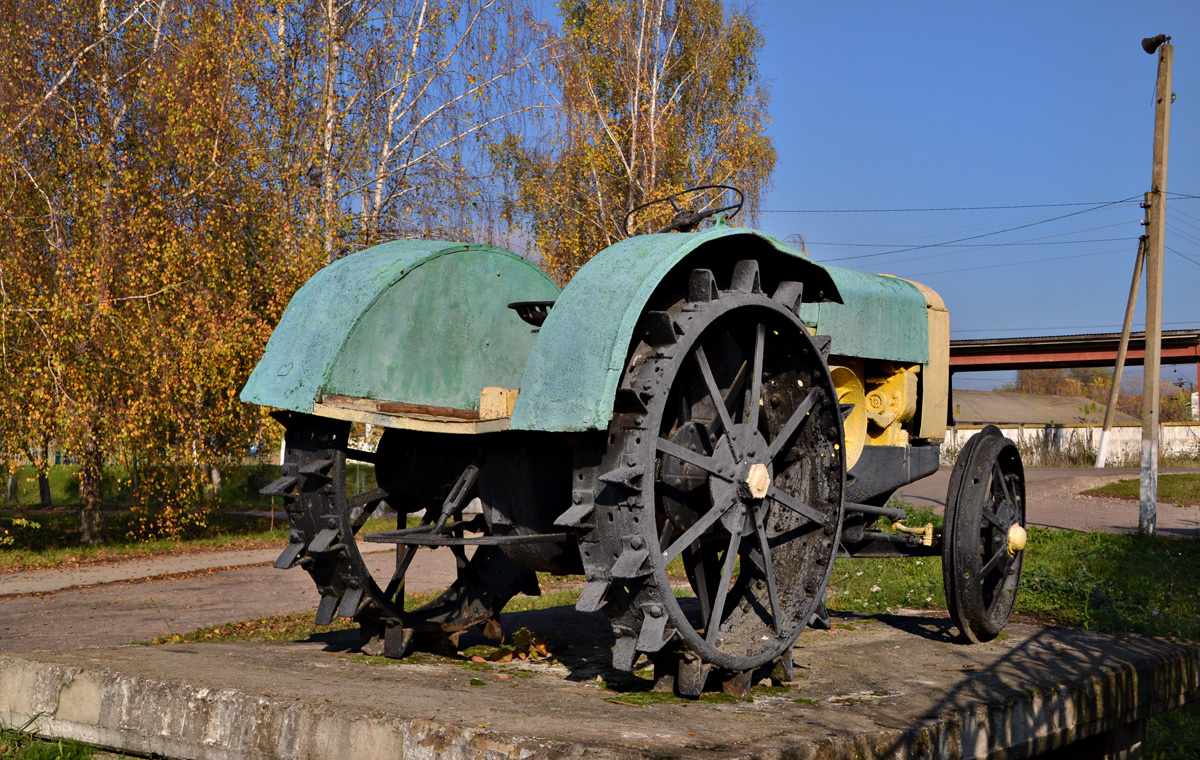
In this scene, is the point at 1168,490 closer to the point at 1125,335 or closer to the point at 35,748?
the point at 1125,335

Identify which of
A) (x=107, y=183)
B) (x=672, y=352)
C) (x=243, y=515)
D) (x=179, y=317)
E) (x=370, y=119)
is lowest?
(x=243, y=515)

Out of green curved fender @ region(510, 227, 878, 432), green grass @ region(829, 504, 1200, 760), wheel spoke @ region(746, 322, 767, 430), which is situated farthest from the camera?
green grass @ region(829, 504, 1200, 760)

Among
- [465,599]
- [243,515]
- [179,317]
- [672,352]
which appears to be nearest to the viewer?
[672,352]

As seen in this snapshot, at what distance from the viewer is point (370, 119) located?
1645cm

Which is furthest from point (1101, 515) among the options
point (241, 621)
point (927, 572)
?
point (241, 621)

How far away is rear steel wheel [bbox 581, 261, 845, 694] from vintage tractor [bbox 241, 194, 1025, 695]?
0.01 metres

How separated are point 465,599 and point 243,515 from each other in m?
18.7

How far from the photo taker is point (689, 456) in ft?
12.5

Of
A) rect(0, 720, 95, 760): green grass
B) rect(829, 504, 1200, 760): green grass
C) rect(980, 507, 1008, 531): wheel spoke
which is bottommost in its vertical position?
rect(0, 720, 95, 760): green grass

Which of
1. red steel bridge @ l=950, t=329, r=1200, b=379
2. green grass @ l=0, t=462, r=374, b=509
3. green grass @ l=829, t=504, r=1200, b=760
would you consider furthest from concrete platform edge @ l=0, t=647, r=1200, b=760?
red steel bridge @ l=950, t=329, r=1200, b=379

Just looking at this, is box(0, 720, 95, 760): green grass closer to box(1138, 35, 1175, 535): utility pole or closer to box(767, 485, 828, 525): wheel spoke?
box(767, 485, 828, 525): wheel spoke

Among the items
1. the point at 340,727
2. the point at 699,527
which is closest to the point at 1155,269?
the point at 699,527

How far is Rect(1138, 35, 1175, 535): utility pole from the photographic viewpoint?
14578mm

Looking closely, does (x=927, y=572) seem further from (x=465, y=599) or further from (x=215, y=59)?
(x=215, y=59)
